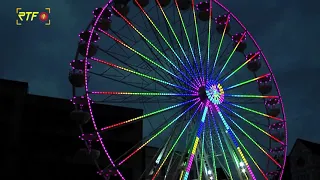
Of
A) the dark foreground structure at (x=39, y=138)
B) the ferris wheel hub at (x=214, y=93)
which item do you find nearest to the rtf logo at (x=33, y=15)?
the ferris wheel hub at (x=214, y=93)

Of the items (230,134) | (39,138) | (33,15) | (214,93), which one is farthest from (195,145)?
(39,138)

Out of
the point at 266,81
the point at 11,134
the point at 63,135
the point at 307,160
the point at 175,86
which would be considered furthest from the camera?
the point at 307,160

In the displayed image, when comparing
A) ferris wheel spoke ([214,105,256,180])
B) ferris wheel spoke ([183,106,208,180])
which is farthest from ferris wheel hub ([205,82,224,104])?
ferris wheel spoke ([183,106,208,180])

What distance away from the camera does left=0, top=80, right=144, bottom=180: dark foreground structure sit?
4381 cm

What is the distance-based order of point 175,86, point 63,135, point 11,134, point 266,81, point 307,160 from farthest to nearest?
point 307,160
point 63,135
point 11,134
point 266,81
point 175,86

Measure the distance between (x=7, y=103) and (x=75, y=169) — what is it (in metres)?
8.54

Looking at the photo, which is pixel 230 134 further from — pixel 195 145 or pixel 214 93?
pixel 195 145

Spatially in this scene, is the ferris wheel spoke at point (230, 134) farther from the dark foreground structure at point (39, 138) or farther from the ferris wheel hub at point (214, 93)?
the dark foreground structure at point (39, 138)

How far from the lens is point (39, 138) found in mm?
46438

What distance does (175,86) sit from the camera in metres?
27.5

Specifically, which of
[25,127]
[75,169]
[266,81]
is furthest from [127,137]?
[266,81]

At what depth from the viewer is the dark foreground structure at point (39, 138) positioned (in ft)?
144

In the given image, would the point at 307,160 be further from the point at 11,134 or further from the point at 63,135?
the point at 11,134

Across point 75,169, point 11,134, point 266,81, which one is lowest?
point 75,169
